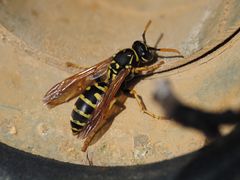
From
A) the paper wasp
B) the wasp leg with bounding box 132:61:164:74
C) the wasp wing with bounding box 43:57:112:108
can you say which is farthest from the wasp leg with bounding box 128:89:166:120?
the wasp wing with bounding box 43:57:112:108

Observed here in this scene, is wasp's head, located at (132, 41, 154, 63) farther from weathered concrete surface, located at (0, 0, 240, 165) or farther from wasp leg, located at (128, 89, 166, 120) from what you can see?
wasp leg, located at (128, 89, 166, 120)

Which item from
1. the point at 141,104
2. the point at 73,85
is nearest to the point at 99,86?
the point at 73,85

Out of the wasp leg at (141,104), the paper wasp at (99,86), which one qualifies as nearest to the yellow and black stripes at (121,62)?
the paper wasp at (99,86)

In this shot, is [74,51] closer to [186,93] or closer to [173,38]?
[173,38]

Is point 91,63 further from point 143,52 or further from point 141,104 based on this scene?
point 141,104

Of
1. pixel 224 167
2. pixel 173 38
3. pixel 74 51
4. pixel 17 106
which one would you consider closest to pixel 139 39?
pixel 173 38

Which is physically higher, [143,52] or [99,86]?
[143,52]
